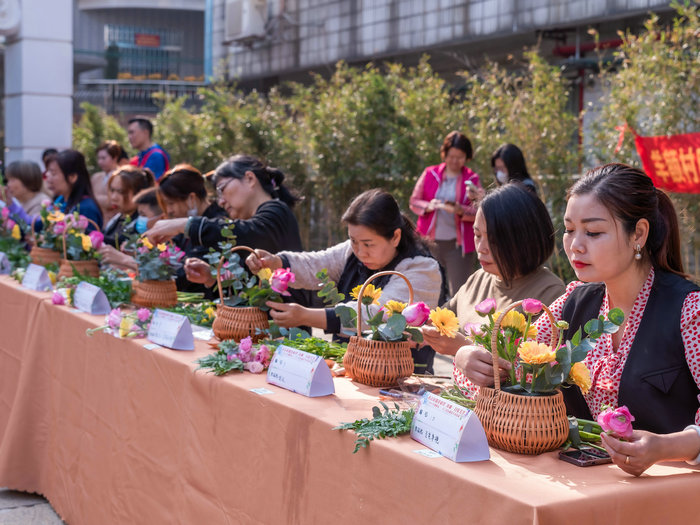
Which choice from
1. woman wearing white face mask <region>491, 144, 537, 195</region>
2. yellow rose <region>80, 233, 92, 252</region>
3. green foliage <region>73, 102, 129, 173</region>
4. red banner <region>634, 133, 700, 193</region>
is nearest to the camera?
yellow rose <region>80, 233, 92, 252</region>

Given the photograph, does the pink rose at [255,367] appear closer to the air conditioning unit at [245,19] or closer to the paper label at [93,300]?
the paper label at [93,300]

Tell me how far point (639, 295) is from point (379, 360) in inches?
24.3

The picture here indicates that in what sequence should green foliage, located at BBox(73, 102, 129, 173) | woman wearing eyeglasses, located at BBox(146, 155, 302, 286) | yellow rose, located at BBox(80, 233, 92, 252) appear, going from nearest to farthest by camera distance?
woman wearing eyeglasses, located at BBox(146, 155, 302, 286) < yellow rose, located at BBox(80, 233, 92, 252) < green foliage, located at BBox(73, 102, 129, 173)

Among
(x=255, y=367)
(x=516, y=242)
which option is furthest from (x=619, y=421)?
(x=255, y=367)

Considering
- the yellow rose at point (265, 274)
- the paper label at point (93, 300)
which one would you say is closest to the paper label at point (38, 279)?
the paper label at point (93, 300)

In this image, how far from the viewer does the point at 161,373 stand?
2281 mm

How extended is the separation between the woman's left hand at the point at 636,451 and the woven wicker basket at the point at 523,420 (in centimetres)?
12

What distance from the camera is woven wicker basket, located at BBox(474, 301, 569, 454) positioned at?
4.70 ft

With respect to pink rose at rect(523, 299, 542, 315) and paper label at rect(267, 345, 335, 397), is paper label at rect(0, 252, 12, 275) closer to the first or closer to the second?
paper label at rect(267, 345, 335, 397)

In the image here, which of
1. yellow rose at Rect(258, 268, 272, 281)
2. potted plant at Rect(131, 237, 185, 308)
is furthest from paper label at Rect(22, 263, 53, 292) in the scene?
yellow rose at Rect(258, 268, 272, 281)

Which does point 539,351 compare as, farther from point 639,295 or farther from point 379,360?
point 379,360

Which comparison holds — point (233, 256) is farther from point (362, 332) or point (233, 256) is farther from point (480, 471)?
point (480, 471)

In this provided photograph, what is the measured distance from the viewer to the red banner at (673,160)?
4641mm

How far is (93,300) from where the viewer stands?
286 cm
